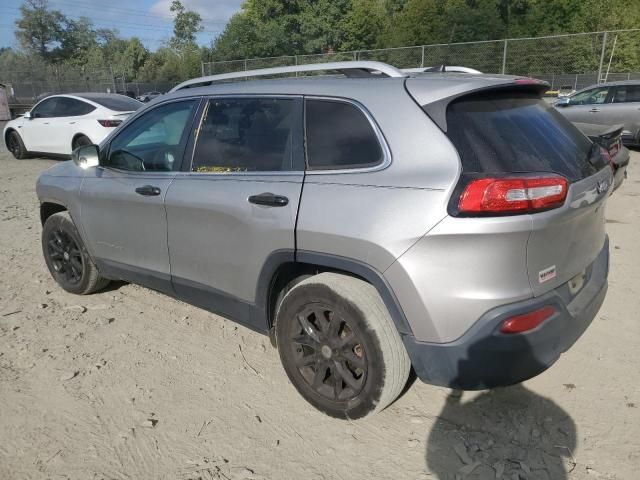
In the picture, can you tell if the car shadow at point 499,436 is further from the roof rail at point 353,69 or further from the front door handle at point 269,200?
the roof rail at point 353,69

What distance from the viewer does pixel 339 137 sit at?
265 cm

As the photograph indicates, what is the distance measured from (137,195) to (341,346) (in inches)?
71.1

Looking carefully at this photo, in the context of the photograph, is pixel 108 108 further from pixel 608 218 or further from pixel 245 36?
pixel 245 36

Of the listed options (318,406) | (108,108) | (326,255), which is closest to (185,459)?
(318,406)

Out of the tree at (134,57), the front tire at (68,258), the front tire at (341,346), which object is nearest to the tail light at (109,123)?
the front tire at (68,258)

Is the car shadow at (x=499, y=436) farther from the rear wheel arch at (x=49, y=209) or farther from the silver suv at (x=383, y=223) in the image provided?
the rear wheel arch at (x=49, y=209)

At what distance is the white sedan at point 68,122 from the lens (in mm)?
10116

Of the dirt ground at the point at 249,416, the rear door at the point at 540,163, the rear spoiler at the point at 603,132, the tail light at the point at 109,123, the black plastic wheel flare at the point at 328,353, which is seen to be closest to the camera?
the rear door at the point at 540,163

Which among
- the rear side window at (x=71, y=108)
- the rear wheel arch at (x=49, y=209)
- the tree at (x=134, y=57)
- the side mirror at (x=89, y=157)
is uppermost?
the tree at (x=134, y=57)

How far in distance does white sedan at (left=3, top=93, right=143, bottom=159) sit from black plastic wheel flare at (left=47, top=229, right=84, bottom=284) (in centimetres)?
608

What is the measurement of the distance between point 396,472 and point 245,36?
47.2m

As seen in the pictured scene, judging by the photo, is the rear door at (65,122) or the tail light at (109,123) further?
the rear door at (65,122)

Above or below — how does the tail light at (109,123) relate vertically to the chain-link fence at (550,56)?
below

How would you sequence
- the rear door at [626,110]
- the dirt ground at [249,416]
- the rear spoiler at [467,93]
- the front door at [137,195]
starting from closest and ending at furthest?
the rear spoiler at [467,93], the dirt ground at [249,416], the front door at [137,195], the rear door at [626,110]
